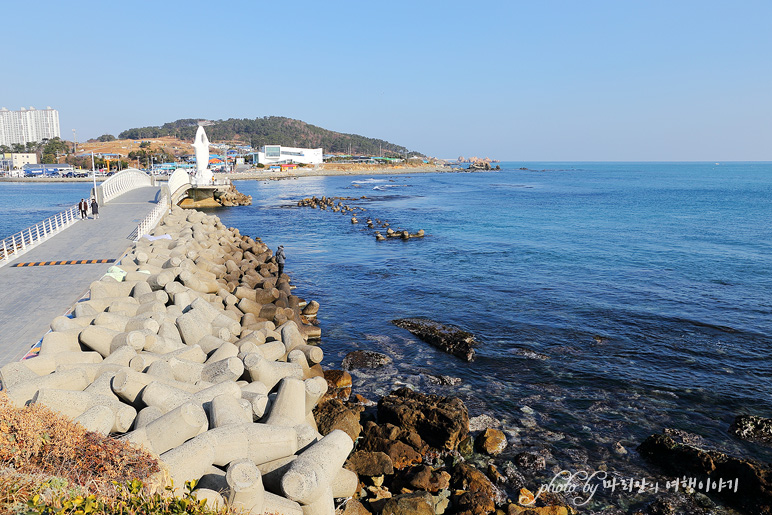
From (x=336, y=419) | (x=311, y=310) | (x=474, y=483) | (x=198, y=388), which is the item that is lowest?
(x=474, y=483)

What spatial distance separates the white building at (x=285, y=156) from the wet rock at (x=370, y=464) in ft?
460

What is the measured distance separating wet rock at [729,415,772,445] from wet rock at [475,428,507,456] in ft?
16.2

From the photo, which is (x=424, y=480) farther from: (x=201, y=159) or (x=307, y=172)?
(x=307, y=172)

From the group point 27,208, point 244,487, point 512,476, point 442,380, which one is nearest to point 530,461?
point 512,476

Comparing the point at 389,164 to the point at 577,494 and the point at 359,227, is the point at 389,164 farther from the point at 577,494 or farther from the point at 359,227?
the point at 577,494

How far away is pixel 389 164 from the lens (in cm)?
19000

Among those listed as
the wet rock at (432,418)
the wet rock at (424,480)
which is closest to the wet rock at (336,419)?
the wet rock at (432,418)

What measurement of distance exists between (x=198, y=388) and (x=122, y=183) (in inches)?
1793

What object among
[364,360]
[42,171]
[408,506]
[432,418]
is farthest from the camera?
[42,171]

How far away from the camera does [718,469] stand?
9.02 m

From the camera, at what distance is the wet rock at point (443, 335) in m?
14.7

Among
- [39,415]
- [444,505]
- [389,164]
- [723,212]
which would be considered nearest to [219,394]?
[39,415]

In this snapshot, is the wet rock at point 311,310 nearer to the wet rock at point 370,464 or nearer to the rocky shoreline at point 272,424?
the rocky shoreline at point 272,424

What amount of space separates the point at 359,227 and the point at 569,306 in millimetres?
25918
